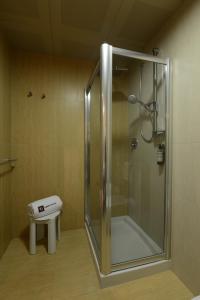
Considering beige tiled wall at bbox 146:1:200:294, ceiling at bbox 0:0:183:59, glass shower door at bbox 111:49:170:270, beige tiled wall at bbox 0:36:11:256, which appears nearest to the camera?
beige tiled wall at bbox 146:1:200:294

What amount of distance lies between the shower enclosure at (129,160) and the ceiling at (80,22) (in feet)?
0.99

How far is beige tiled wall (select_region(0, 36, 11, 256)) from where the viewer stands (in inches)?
61.4

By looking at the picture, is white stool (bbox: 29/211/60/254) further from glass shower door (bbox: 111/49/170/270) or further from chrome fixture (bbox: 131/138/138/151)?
chrome fixture (bbox: 131/138/138/151)

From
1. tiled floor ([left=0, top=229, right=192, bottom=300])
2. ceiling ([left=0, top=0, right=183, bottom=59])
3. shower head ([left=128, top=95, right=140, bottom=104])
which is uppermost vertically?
ceiling ([left=0, top=0, right=183, bottom=59])

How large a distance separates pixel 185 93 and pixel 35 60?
1.71 m

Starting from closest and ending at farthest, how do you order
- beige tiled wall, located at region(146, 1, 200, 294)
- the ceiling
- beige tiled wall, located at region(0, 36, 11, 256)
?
beige tiled wall, located at region(146, 1, 200, 294) < the ceiling < beige tiled wall, located at region(0, 36, 11, 256)

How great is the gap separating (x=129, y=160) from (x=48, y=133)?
1045 mm

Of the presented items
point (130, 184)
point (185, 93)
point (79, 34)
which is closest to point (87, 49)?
point (79, 34)

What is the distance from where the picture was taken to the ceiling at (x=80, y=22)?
1.28m

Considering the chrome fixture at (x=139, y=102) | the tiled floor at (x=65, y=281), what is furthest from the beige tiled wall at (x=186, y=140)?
the chrome fixture at (x=139, y=102)

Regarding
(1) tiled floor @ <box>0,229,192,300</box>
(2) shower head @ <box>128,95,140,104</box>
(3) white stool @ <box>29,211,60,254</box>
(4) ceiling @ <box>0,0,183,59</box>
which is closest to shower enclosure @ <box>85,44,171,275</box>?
(2) shower head @ <box>128,95,140,104</box>

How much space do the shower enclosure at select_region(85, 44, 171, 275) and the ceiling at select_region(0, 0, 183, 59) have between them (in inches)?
11.9

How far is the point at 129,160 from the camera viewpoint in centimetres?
189

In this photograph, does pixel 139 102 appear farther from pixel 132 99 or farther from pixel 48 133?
pixel 48 133
